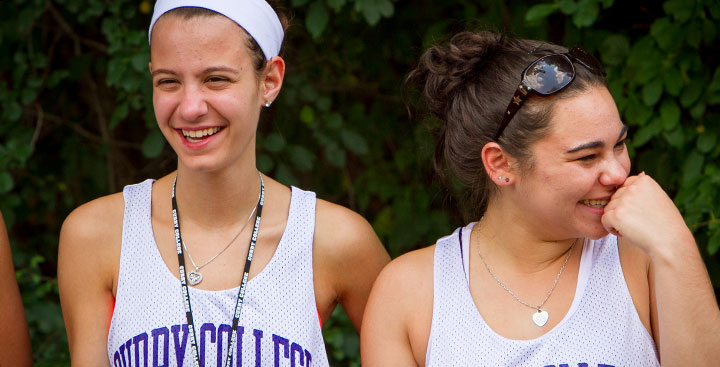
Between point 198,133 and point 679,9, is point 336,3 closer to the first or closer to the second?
point 198,133

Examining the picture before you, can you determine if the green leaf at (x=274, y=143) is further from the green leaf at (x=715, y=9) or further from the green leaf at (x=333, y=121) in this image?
the green leaf at (x=715, y=9)

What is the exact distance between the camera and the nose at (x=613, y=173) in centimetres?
222

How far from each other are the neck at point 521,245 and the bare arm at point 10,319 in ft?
4.35

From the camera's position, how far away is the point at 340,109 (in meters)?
4.34

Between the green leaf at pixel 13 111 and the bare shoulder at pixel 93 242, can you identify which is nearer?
the bare shoulder at pixel 93 242

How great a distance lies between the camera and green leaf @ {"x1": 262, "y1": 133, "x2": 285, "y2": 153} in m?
3.55

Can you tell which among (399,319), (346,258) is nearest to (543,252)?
(399,319)

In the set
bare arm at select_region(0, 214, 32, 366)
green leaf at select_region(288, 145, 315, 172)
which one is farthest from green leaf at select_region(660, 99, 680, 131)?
bare arm at select_region(0, 214, 32, 366)

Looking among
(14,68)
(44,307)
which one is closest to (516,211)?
(44,307)

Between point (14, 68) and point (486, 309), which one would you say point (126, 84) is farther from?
point (486, 309)

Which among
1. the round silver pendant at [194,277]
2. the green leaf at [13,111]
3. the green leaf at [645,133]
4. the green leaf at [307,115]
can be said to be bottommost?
the round silver pendant at [194,277]

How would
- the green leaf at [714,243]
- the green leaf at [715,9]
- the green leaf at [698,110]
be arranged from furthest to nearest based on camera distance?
the green leaf at [698,110] < the green leaf at [715,9] < the green leaf at [714,243]

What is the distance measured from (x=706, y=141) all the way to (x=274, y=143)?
1.60 meters

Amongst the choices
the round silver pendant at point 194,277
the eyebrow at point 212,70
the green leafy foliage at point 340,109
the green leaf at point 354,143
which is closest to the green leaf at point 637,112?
the green leafy foliage at point 340,109
